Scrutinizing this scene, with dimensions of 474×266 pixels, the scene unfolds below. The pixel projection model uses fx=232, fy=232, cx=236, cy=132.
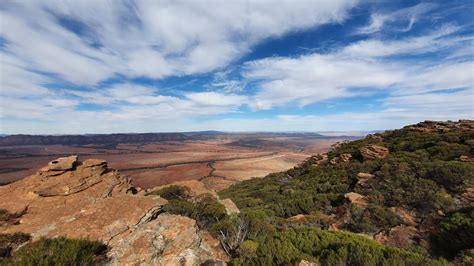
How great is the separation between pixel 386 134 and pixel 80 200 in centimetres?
4236

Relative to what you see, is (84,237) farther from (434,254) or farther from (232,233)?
(434,254)

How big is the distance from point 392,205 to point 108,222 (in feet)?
52.3

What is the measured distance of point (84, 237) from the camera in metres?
7.14

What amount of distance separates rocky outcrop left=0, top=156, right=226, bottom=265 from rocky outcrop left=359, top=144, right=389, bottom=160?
2431 centimetres

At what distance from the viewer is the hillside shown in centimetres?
659

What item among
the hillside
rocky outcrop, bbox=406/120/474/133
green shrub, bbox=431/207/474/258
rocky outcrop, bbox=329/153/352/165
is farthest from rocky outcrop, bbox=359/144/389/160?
green shrub, bbox=431/207/474/258

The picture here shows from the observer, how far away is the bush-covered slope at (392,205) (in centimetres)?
916

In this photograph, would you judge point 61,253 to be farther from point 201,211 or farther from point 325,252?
point 201,211

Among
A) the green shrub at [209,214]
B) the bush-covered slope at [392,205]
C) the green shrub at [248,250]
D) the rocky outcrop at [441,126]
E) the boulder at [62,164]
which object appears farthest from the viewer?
the rocky outcrop at [441,126]

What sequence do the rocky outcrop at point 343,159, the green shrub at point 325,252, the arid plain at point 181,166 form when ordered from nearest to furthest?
the green shrub at point 325,252 < the rocky outcrop at point 343,159 < the arid plain at point 181,166

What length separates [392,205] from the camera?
14.8m

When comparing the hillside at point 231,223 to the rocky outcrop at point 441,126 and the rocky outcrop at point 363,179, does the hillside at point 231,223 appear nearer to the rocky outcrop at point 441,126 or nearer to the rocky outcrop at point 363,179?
the rocky outcrop at point 363,179

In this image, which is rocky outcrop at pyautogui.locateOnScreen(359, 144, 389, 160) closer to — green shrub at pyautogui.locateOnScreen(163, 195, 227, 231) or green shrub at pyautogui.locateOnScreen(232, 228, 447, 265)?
green shrub at pyautogui.locateOnScreen(232, 228, 447, 265)

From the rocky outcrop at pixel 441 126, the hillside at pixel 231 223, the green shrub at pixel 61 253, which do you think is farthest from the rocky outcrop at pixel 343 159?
the green shrub at pixel 61 253
